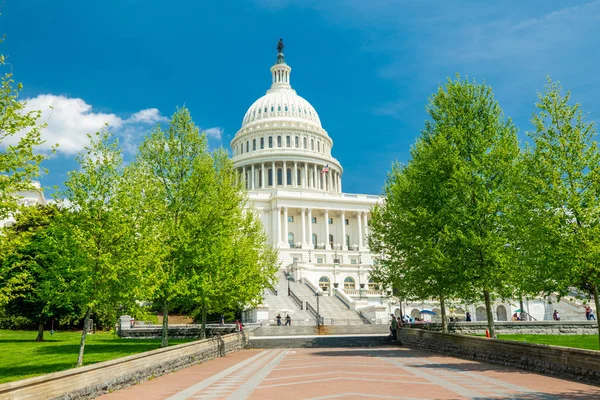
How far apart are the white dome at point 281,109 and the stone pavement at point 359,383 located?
117 m

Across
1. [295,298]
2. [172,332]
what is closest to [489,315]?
[172,332]

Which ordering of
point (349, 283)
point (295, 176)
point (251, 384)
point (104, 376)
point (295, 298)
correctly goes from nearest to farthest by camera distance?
point (104, 376) → point (251, 384) → point (295, 298) → point (349, 283) → point (295, 176)

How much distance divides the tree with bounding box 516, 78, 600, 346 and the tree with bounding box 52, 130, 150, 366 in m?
14.8

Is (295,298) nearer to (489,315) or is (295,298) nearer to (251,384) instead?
(489,315)

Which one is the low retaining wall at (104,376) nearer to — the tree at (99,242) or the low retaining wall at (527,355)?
the tree at (99,242)

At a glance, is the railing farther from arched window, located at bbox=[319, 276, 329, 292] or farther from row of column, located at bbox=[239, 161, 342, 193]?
row of column, located at bbox=[239, 161, 342, 193]

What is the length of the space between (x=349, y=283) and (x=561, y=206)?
6283 cm

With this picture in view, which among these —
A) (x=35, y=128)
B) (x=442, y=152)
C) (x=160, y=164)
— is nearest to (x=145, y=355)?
(x=35, y=128)

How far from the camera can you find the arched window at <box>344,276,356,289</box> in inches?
3195

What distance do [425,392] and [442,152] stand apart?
53.3 ft

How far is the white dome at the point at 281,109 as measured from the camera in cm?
13600

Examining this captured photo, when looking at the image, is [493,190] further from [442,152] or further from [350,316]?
[350,316]

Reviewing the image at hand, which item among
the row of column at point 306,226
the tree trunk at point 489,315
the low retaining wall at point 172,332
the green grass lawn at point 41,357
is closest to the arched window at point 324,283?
the row of column at point 306,226

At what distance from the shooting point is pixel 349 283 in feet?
265
